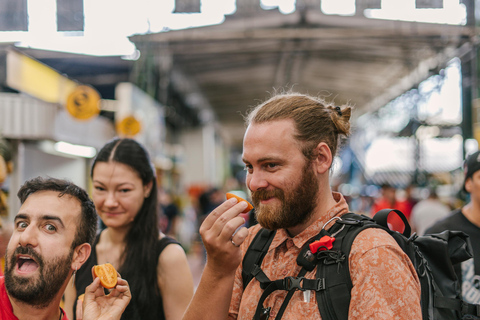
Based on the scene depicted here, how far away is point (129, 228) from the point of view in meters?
3.01

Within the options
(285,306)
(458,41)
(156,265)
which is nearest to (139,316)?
(156,265)

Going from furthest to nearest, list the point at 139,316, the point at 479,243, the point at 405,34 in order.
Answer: the point at 405,34 < the point at 479,243 < the point at 139,316

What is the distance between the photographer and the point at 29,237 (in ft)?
6.56

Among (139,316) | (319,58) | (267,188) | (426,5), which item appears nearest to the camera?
(267,188)

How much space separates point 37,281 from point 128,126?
1037 centimetres

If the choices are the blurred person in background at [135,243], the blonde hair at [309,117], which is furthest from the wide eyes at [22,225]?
the blonde hair at [309,117]

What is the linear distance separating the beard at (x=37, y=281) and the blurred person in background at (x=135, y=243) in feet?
2.33

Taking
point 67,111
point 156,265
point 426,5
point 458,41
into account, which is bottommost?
point 156,265

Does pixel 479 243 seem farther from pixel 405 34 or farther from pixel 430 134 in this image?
pixel 430 134

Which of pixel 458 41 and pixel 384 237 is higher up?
pixel 458 41

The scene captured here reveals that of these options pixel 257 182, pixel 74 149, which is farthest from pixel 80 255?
pixel 74 149

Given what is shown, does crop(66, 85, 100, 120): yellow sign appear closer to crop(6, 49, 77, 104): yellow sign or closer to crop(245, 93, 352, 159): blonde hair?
crop(6, 49, 77, 104): yellow sign

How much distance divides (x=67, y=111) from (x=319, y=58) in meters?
8.72

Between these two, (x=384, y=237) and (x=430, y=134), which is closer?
(x=384, y=237)
